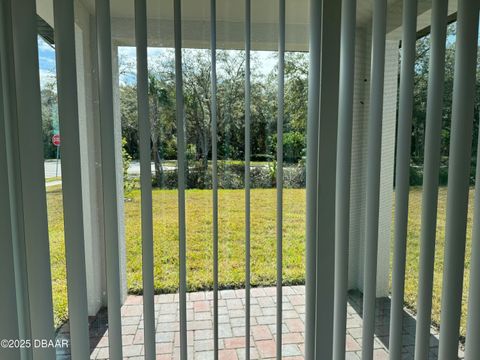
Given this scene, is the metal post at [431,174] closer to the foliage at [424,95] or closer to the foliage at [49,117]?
the foliage at [424,95]

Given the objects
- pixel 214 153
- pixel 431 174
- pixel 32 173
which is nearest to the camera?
pixel 32 173

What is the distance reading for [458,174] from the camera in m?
1.25

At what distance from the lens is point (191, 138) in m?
1.12

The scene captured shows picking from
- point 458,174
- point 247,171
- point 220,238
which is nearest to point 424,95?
point 458,174

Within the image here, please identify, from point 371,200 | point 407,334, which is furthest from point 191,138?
point 407,334

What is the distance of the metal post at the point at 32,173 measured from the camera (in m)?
0.98

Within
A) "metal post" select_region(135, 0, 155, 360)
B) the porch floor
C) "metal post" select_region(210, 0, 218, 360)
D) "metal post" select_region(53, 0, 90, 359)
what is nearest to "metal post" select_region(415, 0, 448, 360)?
the porch floor

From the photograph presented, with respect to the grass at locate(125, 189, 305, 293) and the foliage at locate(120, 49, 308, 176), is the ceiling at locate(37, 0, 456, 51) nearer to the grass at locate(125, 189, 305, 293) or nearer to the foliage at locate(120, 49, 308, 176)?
the foliage at locate(120, 49, 308, 176)

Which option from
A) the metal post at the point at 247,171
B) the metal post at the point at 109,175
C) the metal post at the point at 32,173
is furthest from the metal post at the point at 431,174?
the metal post at the point at 32,173

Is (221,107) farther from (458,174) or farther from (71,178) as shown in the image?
(458,174)

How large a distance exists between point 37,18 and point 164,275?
3.35 ft

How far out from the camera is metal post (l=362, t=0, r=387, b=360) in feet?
3.82

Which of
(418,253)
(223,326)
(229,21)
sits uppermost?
(229,21)

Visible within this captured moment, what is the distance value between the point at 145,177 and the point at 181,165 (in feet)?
0.46
